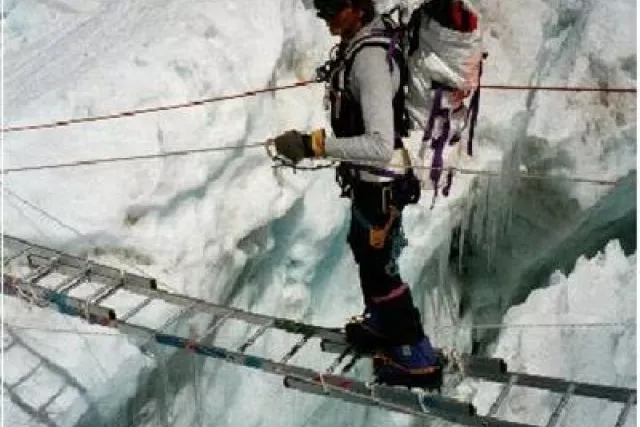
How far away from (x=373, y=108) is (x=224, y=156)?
1.84 m

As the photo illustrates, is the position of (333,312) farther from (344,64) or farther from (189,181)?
(344,64)

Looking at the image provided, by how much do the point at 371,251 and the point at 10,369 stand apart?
156 cm

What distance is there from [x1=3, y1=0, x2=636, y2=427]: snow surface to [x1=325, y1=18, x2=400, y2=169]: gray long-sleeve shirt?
156cm

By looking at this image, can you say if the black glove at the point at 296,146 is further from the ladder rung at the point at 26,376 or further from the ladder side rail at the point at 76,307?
the ladder rung at the point at 26,376

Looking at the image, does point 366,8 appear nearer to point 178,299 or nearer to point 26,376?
point 178,299

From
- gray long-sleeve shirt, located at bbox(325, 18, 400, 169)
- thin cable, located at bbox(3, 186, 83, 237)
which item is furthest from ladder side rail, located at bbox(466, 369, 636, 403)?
thin cable, located at bbox(3, 186, 83, 237)

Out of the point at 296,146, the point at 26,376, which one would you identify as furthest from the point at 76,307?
the point at 296,146

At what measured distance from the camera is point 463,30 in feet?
9.20

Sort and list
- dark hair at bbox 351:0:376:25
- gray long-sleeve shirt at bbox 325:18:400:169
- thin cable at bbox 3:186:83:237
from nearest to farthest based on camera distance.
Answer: gray long-sleeve shirt at bbox 325:18:400:169 → dark hair at bbox 351:0:376:25 → thin cable at bbox 3:186:83:237

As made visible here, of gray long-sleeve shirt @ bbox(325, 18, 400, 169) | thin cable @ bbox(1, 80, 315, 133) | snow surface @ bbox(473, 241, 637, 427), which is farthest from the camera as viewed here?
snow surface @ bbox(473, 241, 637, 427)

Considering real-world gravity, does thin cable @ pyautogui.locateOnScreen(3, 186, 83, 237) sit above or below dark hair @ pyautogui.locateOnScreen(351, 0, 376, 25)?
below

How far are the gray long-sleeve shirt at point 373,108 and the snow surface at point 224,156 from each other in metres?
1.56

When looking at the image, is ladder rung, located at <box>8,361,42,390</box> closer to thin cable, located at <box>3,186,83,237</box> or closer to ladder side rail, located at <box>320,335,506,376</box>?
thin cable, located at <box>3,186,83,237</box>

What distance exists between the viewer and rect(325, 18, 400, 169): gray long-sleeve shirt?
271 cm
